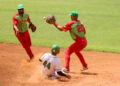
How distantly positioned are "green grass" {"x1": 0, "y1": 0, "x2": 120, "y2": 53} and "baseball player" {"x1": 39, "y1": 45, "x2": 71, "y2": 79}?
4.30m

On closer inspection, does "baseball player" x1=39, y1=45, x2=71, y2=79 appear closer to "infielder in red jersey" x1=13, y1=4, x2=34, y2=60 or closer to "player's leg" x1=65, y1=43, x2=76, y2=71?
"player's leg" x1=65, y1=43, x2=76, y2=71

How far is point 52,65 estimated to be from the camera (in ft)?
28.2

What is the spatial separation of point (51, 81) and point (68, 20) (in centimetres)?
900

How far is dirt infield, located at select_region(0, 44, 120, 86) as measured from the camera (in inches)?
338

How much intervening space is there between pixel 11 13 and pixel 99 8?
18.2 feet

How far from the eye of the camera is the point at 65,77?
8.95 meters

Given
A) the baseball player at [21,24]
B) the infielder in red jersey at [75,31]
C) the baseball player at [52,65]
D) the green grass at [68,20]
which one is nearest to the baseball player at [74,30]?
the infielder in red jersey at [75,31]

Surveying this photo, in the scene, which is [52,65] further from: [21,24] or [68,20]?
[68,20]

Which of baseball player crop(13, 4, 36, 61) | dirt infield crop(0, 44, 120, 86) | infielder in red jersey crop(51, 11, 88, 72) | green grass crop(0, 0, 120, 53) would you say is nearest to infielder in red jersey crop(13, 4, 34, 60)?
baseball player crop(13, 4, 36, 61)

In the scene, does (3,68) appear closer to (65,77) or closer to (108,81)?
(65,77)

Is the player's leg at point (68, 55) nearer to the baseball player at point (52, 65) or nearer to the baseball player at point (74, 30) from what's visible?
the baseball player at point (74, 30)

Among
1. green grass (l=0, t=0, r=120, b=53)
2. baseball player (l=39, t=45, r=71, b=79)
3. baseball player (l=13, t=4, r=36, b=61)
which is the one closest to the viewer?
baseball player (l=39, t=45, r=71, b=79)

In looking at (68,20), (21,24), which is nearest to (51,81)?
(21,24)

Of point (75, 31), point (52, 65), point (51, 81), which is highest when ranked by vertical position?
point (75, 31)
